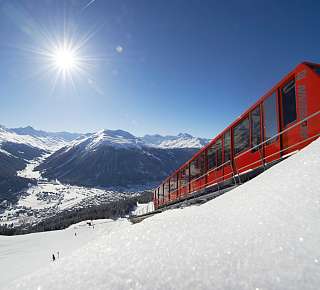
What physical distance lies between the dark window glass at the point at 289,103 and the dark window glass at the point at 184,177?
9309 millimetres

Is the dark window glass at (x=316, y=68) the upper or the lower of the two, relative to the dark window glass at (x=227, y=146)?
upper

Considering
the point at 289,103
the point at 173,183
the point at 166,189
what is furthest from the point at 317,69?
the point at 166,189

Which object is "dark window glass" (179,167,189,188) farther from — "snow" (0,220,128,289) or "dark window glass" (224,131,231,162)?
"snow" (0,220,128,289)

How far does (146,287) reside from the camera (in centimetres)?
184

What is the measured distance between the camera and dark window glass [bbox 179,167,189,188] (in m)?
16.9

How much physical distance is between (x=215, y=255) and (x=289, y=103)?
7.61m

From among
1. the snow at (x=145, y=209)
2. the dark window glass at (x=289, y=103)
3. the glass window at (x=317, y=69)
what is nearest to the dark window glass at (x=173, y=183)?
the snow at (x=145, y=209)

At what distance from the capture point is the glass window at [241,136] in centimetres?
1035

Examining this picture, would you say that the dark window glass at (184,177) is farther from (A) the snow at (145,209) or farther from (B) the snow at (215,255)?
(B) the snow at (215,255)

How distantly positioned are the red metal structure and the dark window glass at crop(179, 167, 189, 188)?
9.27 ft

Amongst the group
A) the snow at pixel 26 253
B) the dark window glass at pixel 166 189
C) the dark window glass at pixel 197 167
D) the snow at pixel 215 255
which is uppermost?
the dark window glass at pixel 197 167

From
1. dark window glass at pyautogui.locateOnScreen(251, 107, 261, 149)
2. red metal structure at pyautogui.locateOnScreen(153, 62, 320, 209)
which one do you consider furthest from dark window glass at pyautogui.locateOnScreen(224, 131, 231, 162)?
dark window glass at pyautogui.locateOnScreen(251, 107, 261, 149)

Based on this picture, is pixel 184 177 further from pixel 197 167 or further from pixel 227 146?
pixel 227 146

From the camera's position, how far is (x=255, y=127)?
9789mm
